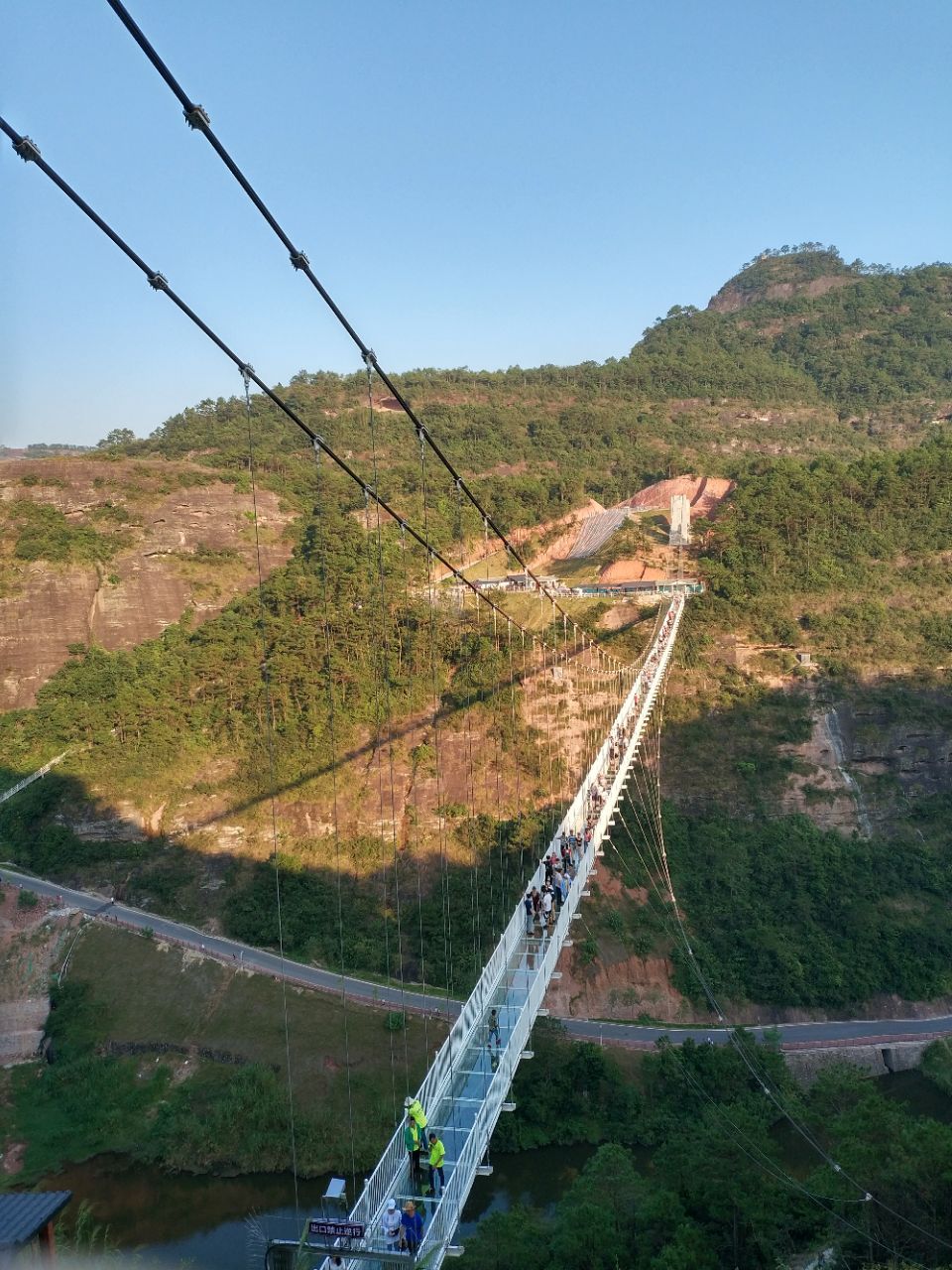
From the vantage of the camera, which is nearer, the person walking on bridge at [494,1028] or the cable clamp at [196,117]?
the cable clamp at [196,117]

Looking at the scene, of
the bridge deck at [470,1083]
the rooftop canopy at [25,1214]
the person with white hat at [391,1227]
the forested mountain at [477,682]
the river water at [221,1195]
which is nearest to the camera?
the rooftop canopy at [25,1214]

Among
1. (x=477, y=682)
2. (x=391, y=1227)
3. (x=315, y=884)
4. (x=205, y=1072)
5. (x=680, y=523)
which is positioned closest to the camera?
(x=391, y=1227)

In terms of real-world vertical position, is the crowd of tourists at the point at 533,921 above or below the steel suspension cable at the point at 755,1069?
above

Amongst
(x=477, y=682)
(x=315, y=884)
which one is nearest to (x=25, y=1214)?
(x=315, y=884)

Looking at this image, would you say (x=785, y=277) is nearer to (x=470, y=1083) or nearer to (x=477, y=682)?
(x=477, y=682)

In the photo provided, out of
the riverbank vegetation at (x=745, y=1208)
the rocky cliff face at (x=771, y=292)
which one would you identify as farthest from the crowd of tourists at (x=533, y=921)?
the rocky cliff face at (x=771, y=292)

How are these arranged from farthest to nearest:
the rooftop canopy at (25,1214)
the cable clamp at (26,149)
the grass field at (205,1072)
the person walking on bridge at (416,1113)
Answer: the grass field at (205,1072) → the person walking on bridge at (416,1113) → the rooftop canopy at (25,1214) → the cable clamp at (26,149)

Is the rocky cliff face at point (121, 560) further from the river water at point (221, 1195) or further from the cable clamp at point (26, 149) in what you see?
the cable clamp at point (26, 149)

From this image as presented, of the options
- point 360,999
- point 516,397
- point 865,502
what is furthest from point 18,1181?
point 516,397
